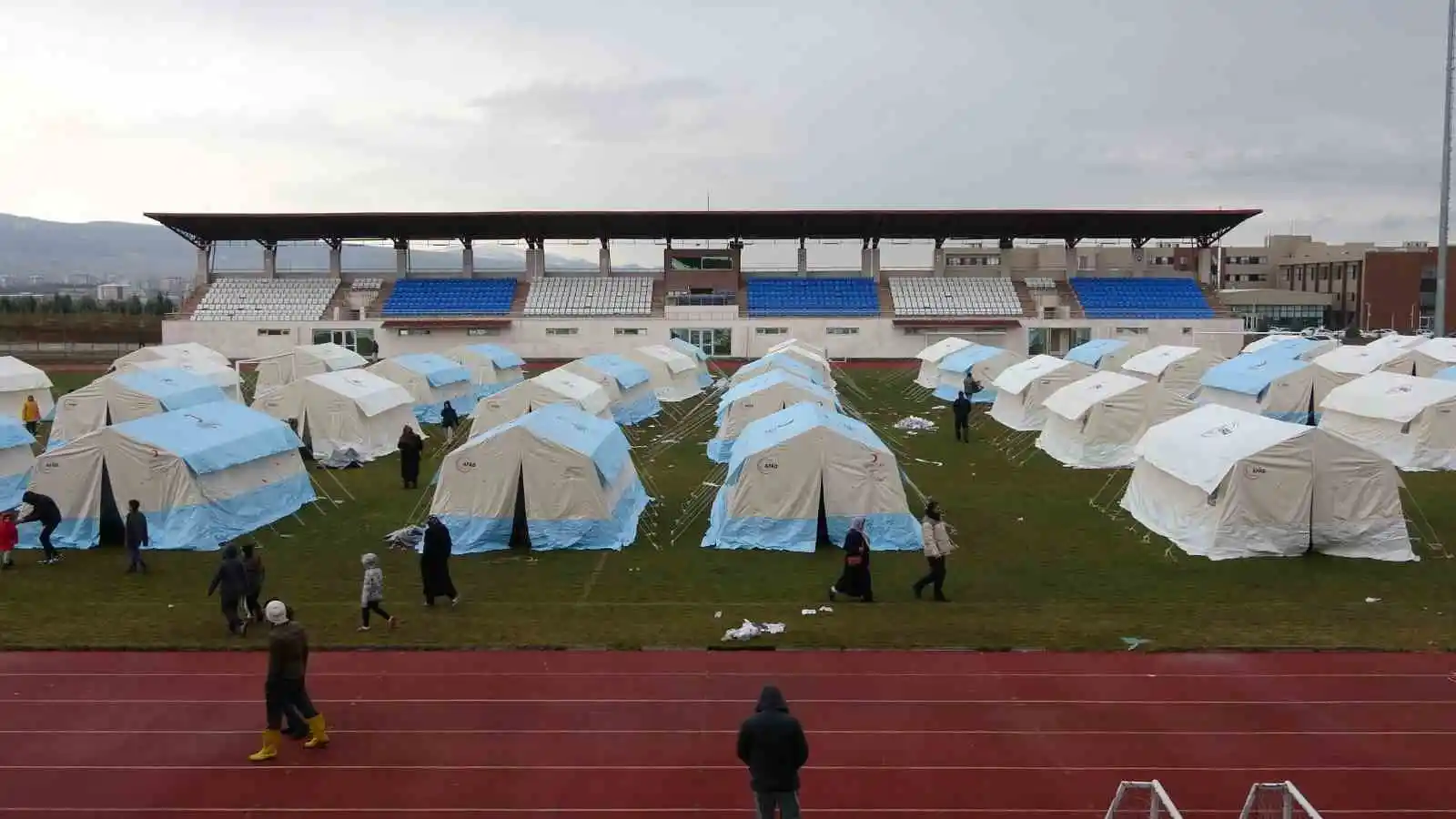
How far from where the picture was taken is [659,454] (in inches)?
965

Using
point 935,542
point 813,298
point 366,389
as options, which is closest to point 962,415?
point 935,542

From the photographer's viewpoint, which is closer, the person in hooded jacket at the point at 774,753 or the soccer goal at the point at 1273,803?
the soccer goal at the point at 1273,803

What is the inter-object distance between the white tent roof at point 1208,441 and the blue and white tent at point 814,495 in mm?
4234

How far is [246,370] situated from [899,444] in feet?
121

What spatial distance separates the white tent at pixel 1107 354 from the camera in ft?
119

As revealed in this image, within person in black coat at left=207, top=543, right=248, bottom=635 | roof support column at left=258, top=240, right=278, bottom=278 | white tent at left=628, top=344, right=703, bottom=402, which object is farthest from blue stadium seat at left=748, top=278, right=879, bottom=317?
person in black coat at left=207, top=543, right=248, bottom=635

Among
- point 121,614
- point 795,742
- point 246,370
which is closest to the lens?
point 795,742

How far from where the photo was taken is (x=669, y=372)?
122ft

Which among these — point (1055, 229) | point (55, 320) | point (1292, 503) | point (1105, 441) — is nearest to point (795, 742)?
point (1292, 503)

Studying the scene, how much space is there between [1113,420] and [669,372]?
17.9m

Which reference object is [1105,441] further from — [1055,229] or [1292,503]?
Result: [1055,229]

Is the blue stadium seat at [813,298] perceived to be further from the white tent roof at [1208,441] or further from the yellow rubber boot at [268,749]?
the yellow rubber boot at [268,749]

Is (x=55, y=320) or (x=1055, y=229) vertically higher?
(x=1055, y=229)

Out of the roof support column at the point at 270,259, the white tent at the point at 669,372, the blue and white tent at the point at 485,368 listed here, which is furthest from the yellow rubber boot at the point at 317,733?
the roof support column at the point at 270,259
